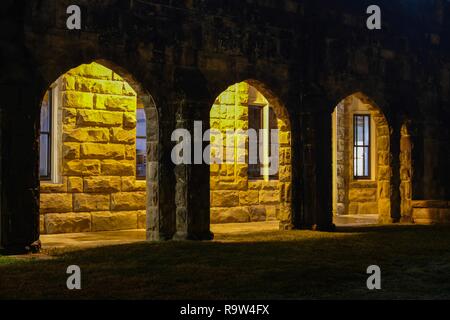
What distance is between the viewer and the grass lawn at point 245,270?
18.9ft

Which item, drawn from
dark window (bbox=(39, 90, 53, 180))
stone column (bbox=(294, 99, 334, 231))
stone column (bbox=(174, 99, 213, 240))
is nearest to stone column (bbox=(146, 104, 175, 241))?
stone column (bbox=(174, 99, 213, 240))

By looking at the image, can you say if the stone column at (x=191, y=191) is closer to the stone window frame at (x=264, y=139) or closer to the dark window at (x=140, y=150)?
the dark window at (x=140, y=150)

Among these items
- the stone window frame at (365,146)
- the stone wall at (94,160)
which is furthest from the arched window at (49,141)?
the stone window frame at (365,146)

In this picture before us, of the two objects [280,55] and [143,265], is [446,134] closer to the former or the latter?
[280,55]

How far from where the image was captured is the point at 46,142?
38.0 feet

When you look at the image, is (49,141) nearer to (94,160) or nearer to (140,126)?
(94,160)

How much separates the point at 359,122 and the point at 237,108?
4820 mm

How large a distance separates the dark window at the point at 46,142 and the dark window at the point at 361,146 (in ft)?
27.3

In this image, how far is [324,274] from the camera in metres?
6.75

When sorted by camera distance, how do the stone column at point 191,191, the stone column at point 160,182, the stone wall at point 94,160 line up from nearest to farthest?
1. the stone column at point 160,182
2. the stone column at point 191,191
3. the stone wall at point 94,160

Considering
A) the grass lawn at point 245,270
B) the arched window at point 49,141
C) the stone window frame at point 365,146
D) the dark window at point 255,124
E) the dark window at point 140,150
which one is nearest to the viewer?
the grass lawn at point 245,270

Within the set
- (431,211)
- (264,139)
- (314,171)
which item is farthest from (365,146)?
(314,171)

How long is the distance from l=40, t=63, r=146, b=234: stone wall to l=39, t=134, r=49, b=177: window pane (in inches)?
8.0

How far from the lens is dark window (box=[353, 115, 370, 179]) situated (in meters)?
17.3
